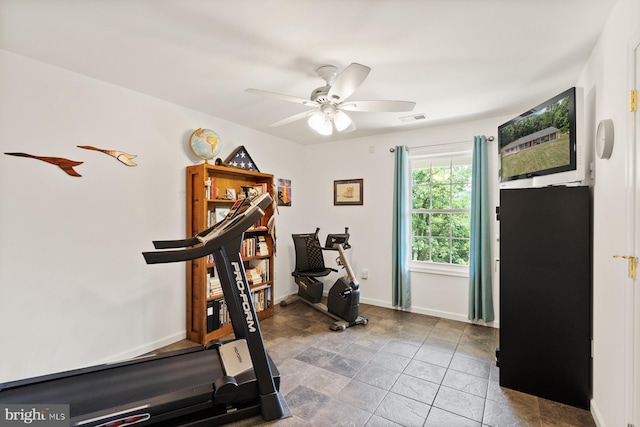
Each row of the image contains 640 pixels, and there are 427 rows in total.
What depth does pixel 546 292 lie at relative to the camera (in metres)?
2.11

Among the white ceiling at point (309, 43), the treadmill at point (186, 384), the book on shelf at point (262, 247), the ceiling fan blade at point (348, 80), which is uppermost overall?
the white ceiling at point (309, 43)

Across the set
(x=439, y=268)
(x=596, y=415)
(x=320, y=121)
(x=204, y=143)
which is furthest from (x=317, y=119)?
A: (x=596, y=415)

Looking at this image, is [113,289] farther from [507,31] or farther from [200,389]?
[507,31]

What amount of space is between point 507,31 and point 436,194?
2417 millimetres

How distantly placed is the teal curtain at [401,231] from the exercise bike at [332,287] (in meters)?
0.63

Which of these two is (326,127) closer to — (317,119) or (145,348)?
(317,119)

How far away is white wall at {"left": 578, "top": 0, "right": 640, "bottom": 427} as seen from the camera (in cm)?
150

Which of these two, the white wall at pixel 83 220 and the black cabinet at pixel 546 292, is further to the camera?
the white wall at pixel 83 220

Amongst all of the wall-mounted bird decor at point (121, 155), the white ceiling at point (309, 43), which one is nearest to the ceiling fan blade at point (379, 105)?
the white ceiling at point (309, 43)

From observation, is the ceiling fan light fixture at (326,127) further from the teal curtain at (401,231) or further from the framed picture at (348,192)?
the framed picture at (348,192)

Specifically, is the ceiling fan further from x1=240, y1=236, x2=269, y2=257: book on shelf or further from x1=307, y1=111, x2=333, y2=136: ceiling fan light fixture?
x1=240, y1=236, x2=269, y2=257: book on shelf

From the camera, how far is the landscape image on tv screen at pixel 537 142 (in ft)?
6.72

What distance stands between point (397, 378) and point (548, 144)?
87.3 inches

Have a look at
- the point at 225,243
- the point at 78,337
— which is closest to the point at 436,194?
the point at 225,243
